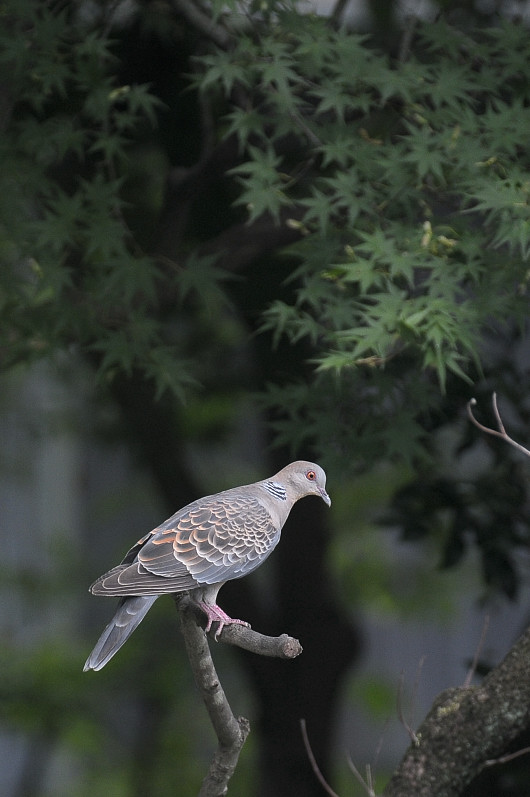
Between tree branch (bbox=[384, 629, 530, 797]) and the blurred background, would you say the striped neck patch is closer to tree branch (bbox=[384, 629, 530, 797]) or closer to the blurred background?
the blurred background

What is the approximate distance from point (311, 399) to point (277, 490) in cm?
112

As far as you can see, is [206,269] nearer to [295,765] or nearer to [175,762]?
[295,765]

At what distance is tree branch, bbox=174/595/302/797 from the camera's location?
3.43 ft

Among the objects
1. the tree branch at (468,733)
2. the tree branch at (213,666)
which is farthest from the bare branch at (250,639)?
the tree branch at (468,733)

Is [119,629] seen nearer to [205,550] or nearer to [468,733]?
[205,550]

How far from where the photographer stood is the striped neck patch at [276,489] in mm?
1090

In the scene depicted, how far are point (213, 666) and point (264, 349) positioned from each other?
93.1 inches

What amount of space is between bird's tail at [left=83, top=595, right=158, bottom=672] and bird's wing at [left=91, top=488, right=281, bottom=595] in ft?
0.10

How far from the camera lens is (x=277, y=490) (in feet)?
3.59

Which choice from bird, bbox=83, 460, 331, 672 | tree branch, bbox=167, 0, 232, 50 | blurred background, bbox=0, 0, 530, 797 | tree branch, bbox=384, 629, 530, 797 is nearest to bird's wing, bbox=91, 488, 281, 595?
bird, bbox=83, 460, 331, 672

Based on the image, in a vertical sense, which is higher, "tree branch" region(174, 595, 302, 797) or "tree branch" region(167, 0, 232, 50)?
"tree branch" region(167, 0, 232, 50)

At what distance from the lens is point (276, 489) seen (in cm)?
109

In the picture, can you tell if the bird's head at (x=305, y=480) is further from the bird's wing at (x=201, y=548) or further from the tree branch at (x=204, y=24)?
the tree branch at (x=204, y=24)

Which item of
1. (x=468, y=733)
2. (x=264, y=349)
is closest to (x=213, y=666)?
(x=468, y=733)
